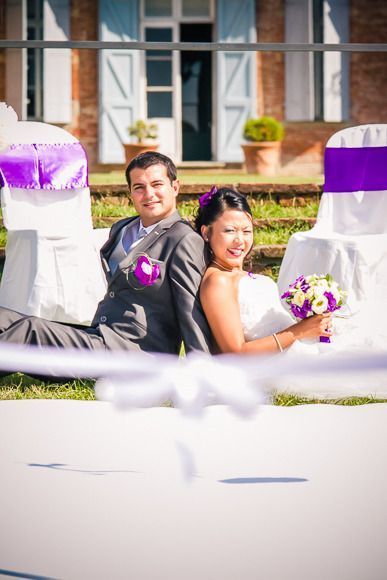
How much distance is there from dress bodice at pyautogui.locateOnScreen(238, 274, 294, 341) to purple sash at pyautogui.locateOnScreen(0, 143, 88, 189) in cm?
200

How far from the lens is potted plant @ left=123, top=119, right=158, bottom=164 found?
1008cm

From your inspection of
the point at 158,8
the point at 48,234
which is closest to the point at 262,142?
the point at 158,8

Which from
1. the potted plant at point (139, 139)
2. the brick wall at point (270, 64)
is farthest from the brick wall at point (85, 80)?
the brick wall at point (270, 64)

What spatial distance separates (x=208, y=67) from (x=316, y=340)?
7.97 metres

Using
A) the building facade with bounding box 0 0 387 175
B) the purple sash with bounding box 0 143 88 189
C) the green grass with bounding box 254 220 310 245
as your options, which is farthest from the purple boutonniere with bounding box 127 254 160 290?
the building facade with bounding box 0 0 387 175

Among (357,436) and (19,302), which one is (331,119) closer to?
(19,302)

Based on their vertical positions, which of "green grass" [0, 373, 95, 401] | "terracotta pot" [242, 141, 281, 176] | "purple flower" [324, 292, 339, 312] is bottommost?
"green grass" [0, 373, 95, 401]

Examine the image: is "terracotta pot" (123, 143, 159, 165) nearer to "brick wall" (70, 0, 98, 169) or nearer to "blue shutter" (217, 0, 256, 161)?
"brick wall" (70, 0, 98, 169)

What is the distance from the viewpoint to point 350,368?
3.91 meters

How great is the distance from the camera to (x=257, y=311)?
352 cm

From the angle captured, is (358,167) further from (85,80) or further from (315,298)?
(85,80)

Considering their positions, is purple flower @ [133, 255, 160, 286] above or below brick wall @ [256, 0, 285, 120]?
below

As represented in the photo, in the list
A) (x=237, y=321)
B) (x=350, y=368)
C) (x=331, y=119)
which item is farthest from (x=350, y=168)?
(x=331, y=119)

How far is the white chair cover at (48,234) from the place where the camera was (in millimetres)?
5020
